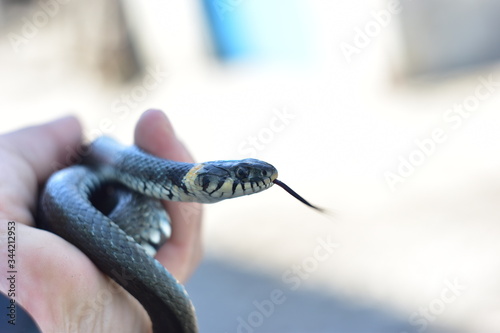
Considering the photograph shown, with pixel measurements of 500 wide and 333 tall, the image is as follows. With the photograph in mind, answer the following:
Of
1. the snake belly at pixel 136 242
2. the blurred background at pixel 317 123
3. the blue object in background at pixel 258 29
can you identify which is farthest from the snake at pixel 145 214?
the blue object in background at pixel 258 29

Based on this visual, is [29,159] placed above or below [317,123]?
above

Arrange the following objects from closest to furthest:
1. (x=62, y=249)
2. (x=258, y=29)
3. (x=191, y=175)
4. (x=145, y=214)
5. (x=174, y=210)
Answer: (x=62, y=249) < (x=191, y=175) < (x=145, y=214) < (x=174, y=210) < (x=258, y=29)

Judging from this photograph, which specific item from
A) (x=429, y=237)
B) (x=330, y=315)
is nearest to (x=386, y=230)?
(x=429, y=237)

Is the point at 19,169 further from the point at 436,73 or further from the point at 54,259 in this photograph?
the point at 436,73

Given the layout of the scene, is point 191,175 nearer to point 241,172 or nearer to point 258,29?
point 241,172

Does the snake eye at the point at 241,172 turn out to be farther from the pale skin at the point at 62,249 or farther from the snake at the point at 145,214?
the pale skin at the point at 62,249

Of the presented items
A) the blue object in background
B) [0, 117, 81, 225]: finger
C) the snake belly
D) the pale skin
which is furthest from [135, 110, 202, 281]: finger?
the blue object in background

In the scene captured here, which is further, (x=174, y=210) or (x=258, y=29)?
(x=258, y=29)

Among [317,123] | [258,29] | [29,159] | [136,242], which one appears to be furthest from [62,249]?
[258,29]
